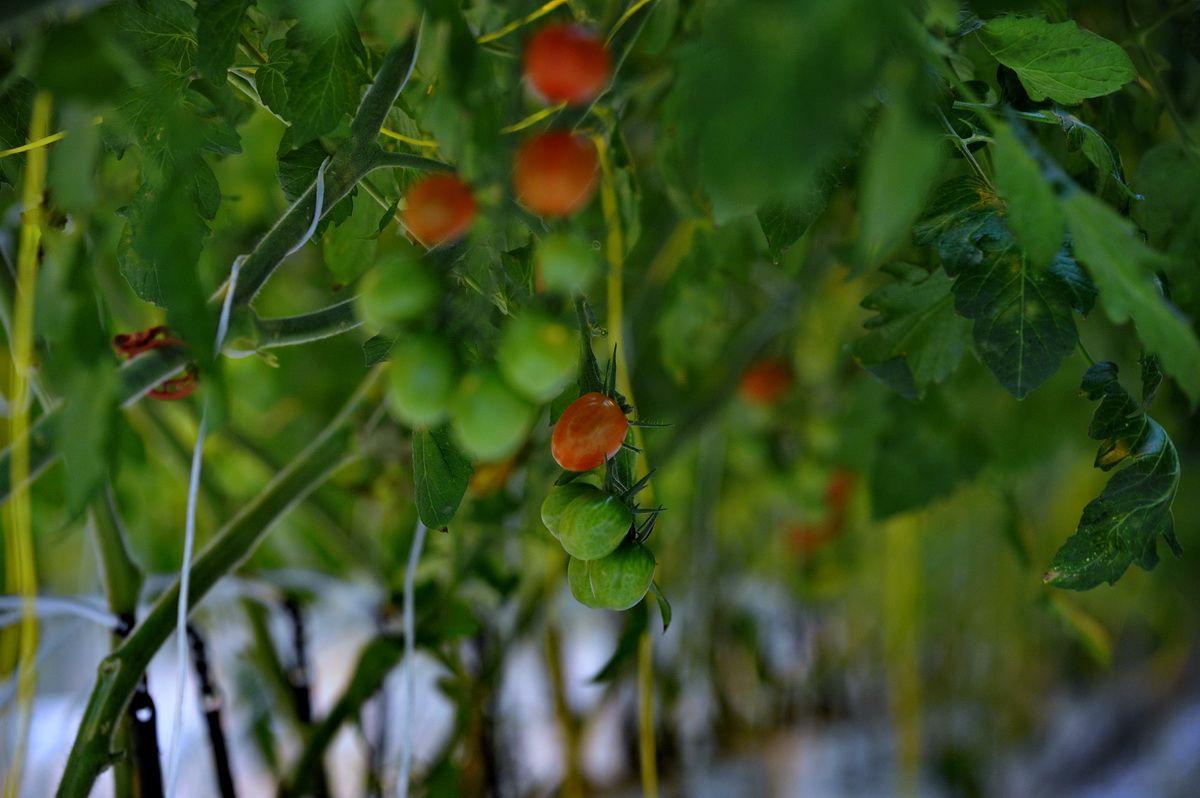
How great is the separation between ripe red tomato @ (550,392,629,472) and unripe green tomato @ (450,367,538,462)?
72mm

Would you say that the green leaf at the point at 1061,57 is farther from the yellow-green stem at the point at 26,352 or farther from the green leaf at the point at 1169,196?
the yellow-green stem at the point at 26,352

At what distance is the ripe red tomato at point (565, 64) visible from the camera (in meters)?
0.27

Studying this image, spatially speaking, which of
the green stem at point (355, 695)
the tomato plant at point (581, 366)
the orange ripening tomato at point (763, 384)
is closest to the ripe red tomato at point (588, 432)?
the tomato plant at point (581, 366)

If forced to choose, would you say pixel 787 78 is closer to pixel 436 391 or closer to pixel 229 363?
pixel 436 391

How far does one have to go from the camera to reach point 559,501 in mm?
377

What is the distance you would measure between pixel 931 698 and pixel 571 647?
1.65 ft

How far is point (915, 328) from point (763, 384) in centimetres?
47

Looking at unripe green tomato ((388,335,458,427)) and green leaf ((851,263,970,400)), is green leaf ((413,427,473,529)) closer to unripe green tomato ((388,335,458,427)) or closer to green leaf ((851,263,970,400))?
unripe green tomato ((388,335,458,427))

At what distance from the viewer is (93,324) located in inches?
11.2

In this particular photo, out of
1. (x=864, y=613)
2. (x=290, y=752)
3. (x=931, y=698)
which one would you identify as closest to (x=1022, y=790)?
(x=931, y=698)

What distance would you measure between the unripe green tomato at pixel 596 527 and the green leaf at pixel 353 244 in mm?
212

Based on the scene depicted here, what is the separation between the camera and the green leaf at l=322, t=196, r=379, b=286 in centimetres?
49

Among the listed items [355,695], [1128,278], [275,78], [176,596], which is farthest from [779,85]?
[355,695]

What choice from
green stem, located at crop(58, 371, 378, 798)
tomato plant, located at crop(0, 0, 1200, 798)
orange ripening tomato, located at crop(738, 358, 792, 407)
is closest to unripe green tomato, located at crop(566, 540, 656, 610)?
tomato plant, located at crop(0, 0, 1200, 798)
